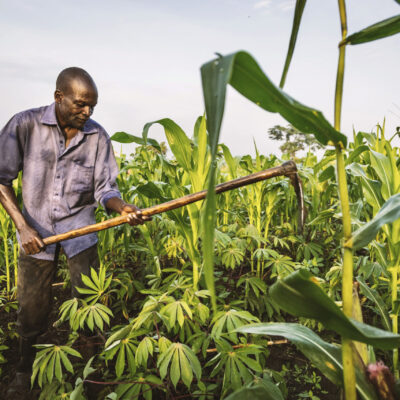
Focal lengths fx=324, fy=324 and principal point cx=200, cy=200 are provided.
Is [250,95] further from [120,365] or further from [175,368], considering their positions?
[120,365]

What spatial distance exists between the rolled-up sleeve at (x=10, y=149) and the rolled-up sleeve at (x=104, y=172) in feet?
1.51

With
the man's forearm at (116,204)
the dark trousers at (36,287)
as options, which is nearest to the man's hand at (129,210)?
the man's forearm at (116,204)

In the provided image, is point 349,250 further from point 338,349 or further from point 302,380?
point 302,380

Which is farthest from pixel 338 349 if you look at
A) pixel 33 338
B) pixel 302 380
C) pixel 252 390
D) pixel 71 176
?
pixel 33 338

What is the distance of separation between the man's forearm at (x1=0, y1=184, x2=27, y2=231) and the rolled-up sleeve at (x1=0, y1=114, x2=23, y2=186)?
43 millimetres

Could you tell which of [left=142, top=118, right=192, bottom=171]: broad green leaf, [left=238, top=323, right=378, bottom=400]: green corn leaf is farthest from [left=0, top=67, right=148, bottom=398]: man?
[left=238, top=323, right=378, bottom=400]: green corn leaf

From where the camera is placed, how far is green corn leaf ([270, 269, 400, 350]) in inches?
26.3

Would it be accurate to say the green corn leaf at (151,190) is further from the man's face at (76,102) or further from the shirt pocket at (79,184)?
the man's face at (76,102)

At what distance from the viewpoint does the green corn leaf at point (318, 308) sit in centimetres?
67

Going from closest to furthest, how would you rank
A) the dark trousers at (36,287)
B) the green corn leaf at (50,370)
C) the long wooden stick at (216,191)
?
the long wooden stick at (216,191) → the green corn leaf at (50,370) → the dark trousers at (36,287)

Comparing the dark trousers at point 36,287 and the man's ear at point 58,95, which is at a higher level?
the man's ear at point 58,95

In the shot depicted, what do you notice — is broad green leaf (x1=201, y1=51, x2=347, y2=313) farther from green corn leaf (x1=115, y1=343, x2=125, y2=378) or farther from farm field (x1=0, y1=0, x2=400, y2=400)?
green corn leaf (x1=115, y1=343, x2=125, y2=378)

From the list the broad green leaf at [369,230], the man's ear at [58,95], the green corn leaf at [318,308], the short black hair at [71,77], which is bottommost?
the green corn leaf at [318,308]

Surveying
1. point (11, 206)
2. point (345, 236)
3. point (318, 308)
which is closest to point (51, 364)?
point (11, 206)
